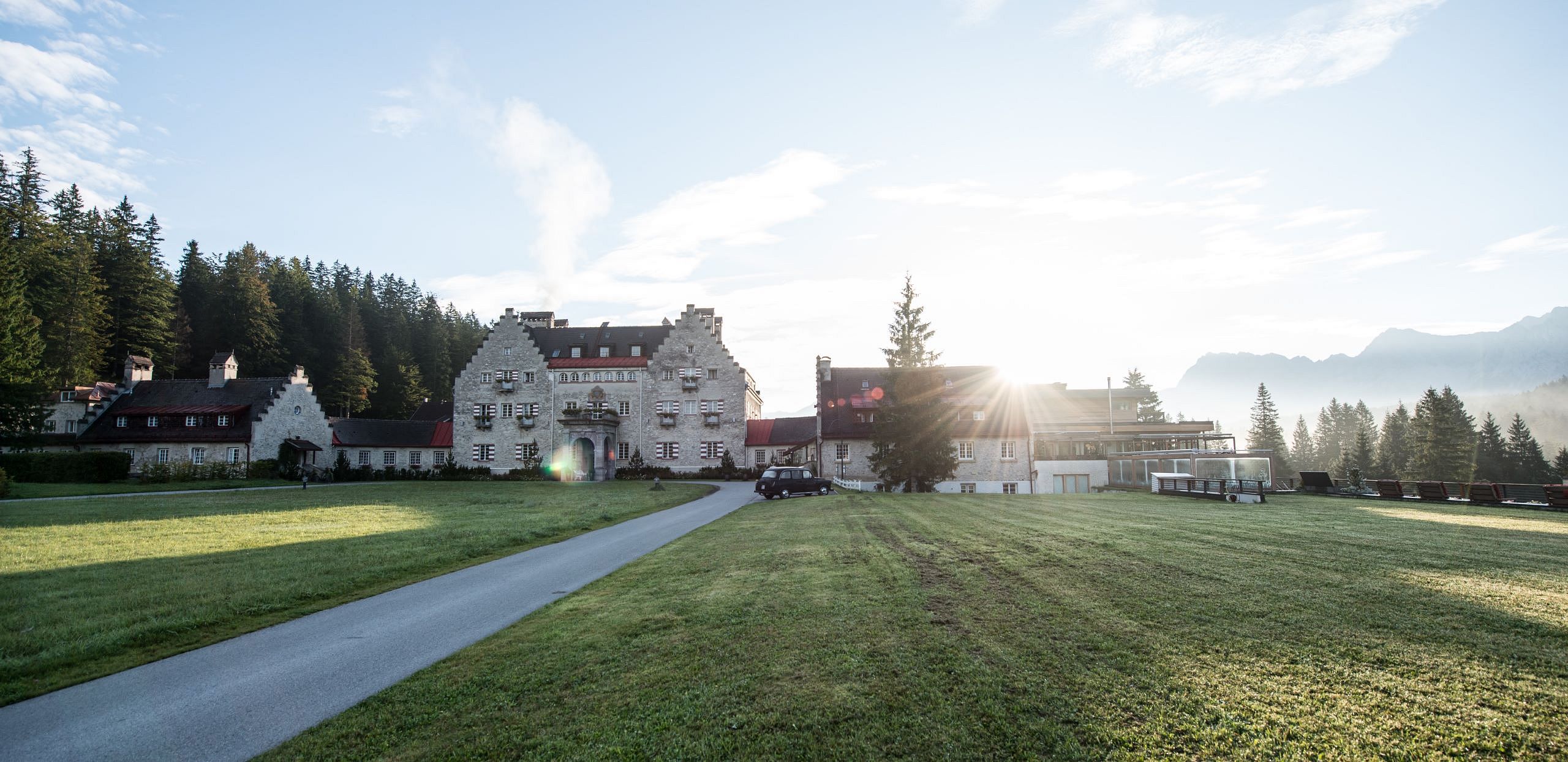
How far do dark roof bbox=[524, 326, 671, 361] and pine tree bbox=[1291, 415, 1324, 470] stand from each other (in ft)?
356

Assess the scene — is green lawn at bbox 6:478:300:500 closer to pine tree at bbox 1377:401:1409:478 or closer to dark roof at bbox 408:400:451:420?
dark roof at bbox 408:400:451:420

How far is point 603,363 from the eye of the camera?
62.0 meters

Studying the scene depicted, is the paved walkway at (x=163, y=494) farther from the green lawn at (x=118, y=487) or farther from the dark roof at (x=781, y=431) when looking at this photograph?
the dark roof at (x=781, y=431)

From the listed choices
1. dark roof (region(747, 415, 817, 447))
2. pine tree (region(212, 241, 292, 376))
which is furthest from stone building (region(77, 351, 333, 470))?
dark roof (region(747, 415, 817, 447))

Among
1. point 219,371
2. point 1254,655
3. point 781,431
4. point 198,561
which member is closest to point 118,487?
point 219,371

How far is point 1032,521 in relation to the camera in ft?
66.8

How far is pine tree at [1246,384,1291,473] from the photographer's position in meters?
89.8

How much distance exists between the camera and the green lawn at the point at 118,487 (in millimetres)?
36812

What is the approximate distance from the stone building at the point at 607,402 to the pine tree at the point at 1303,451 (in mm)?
103477

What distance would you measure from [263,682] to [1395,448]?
112 m

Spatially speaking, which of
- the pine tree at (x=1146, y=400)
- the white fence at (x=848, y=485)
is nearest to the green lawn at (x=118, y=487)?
the white fence at (x=848, y=485)

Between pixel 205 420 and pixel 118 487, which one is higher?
pixel 205 420

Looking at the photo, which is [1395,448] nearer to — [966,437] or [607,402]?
[966,437]

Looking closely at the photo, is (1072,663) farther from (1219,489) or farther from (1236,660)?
(1219,489)
